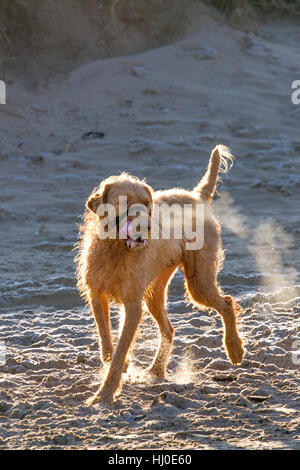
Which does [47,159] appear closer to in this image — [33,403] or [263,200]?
[263,200]

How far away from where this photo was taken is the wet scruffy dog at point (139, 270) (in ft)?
16.1

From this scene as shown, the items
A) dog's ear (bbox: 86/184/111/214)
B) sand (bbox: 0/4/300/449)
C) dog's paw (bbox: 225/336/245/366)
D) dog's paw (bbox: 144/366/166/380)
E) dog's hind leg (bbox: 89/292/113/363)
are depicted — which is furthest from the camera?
dog's paw (bbox: 225/336/245/366)

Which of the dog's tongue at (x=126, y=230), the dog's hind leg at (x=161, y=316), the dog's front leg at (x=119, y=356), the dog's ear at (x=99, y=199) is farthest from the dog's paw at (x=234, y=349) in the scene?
the dog's ear at (x=99, y=199)

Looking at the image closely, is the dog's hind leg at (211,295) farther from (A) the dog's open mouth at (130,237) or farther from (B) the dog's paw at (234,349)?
(A) the dog's open mouth at (130,237)

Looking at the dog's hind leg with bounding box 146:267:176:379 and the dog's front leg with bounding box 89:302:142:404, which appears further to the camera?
the dog's hind leg with bounding box 146:267:176:379

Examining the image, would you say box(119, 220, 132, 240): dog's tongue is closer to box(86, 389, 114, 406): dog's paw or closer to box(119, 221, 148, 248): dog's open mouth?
box(119, 221, 148, 248): dog's open mouth

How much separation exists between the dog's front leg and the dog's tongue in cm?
55

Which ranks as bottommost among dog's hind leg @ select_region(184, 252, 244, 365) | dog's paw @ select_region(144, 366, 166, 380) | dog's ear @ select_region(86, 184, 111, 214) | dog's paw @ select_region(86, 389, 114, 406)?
dog's paw @ select_region(86, 389, 114, 406)

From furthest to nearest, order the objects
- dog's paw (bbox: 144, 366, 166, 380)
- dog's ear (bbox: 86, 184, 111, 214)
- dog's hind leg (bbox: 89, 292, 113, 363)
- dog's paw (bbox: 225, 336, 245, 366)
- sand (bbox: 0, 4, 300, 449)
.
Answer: dog's paw (bbox: 225, 336, 245, 366), dog's paw (bbox: 144, 366, 166, 380), dog's hind leg (bbox: 89, 292, 113, 363), dog's ear (bbox: 86, 184, 111, 214), sand (bbox: 0, 4, 300, 449)

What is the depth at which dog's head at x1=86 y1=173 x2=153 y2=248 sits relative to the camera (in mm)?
4758

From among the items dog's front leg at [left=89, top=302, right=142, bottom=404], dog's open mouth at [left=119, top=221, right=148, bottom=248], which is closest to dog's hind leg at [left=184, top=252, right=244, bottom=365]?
dog's front leg at [left=89, top=302, right=142, bottom=404]

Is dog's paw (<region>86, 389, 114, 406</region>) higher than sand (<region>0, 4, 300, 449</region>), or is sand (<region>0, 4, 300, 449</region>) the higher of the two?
sand (<region>0, 4, 300, 449</region>)

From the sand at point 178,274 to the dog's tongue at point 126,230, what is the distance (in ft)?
3.50
